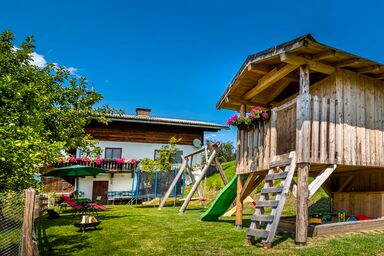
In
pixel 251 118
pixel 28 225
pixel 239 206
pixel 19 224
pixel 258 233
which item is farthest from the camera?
pixel 239 206

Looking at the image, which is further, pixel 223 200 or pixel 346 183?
pixel 346 183

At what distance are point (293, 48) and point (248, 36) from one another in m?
22.2

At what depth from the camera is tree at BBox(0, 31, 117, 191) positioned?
6.79 meters

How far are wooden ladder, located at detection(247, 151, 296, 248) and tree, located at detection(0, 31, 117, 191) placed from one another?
4859mm

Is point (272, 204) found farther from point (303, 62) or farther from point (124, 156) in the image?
point (124, 156)

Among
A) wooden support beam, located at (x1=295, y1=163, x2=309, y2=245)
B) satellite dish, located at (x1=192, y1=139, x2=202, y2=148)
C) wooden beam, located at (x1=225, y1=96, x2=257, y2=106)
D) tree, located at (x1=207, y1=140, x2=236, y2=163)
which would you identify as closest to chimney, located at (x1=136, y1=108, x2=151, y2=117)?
satellite dish, located at (x1=192, y1=139, x2=202, y2=148)

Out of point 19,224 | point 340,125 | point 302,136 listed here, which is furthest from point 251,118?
point 19,224

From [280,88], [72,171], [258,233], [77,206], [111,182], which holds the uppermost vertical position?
[280,88]

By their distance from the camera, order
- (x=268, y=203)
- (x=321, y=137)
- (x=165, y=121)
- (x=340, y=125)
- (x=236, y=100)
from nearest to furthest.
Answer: (x=268, y=203)
(x=321, y=137)
(x=340, y=125)
(x=236, y=100)
(x=165, y=121)

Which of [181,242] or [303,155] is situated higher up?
[303,155]

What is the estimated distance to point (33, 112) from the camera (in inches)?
360

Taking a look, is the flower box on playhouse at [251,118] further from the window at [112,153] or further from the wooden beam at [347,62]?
the window at [112,153]

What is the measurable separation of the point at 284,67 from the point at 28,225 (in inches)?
279

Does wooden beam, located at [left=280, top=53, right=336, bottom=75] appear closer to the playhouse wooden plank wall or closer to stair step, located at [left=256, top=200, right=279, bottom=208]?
the playhouse wooden plank wall
